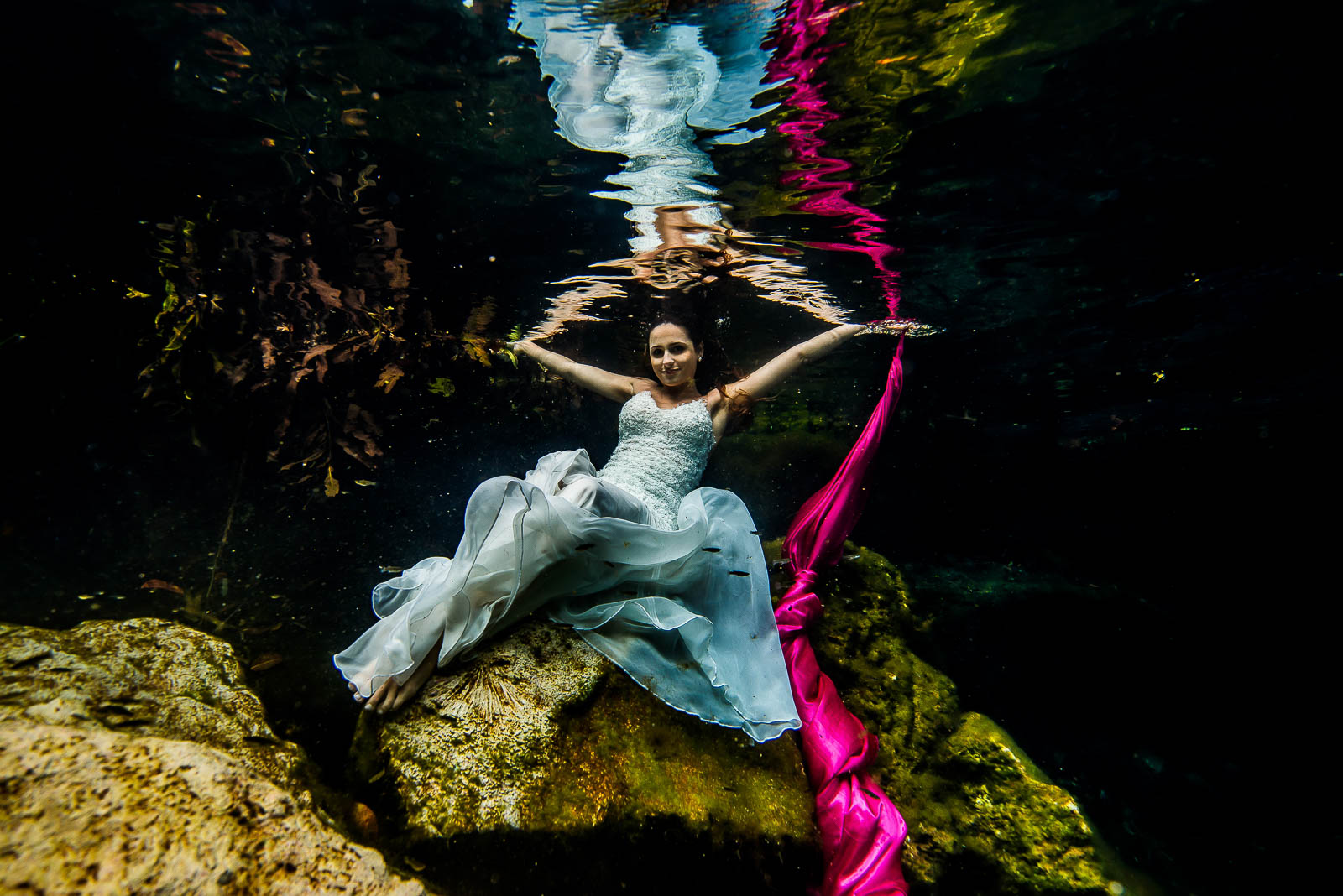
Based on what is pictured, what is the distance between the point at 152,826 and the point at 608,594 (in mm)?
2304

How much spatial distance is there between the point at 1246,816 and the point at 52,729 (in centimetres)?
1528

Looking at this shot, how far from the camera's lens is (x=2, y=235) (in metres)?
4.68

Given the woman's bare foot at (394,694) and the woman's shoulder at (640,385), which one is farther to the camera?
the woman's shoulder at (640,385)

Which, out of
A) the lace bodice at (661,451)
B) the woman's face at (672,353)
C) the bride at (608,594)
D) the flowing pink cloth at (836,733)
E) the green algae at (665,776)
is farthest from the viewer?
the woman's face at (672,353)

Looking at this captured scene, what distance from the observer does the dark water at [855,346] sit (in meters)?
3.92

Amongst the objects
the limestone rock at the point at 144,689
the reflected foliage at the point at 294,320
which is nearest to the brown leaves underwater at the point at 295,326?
the reflected foliage at the point at 294,320

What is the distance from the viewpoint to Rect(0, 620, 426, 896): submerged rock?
1403 millimetres

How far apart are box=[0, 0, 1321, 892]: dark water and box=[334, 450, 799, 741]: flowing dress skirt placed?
2.49 meters

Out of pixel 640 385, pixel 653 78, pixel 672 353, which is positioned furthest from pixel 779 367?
pixel 653 78

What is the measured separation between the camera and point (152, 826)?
1562 mm

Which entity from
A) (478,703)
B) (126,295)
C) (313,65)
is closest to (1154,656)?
(478,703)

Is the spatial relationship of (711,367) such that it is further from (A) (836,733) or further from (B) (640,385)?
(A) (836,733)

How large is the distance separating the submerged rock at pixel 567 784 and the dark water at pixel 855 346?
254cm

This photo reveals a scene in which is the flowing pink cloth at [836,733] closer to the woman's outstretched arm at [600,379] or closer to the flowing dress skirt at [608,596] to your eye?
the flowing dress skirt at [608,596]
